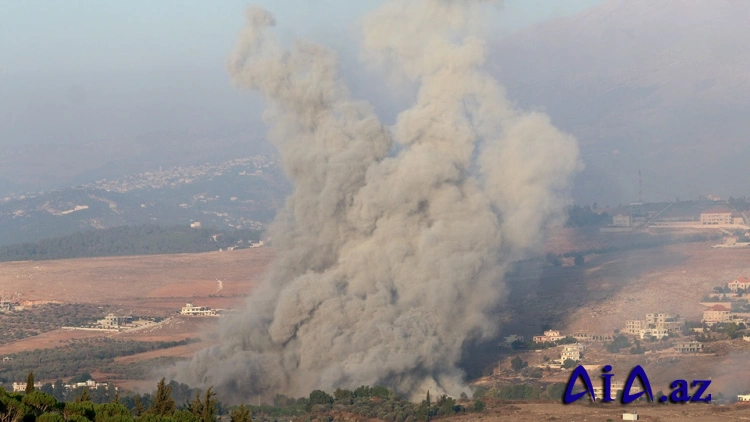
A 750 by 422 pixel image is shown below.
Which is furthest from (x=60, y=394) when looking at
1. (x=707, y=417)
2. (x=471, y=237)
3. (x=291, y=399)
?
(x=707, y=417)

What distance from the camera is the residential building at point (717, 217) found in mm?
117312

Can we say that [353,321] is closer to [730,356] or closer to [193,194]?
[730,356]

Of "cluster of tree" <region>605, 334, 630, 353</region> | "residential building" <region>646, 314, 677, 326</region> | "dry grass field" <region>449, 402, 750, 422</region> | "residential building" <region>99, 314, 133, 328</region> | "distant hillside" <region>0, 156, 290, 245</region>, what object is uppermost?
"distant hillside" <region>0, 156, 290, 245</region>

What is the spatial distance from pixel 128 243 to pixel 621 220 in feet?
152

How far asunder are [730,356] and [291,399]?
1782 cm

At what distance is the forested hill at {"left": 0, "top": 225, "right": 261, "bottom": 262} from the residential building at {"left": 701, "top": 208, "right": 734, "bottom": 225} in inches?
1562

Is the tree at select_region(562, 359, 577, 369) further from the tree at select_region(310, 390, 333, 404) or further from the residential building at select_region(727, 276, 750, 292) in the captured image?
the residential building at select_region(727, 276, 750, 292)

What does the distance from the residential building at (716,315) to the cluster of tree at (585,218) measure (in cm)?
4849

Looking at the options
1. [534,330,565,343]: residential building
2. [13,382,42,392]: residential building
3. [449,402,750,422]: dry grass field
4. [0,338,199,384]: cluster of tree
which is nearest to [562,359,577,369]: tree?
[534,330,565,343]: residential building

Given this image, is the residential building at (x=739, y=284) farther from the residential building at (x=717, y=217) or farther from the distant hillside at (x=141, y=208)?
the distant hillside at (x=141, y=208)

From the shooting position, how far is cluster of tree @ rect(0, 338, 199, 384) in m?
60.6

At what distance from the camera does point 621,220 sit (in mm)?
120250

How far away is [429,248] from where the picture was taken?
5166 cm

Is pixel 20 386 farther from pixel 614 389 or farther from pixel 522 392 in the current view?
pixel 614 389
